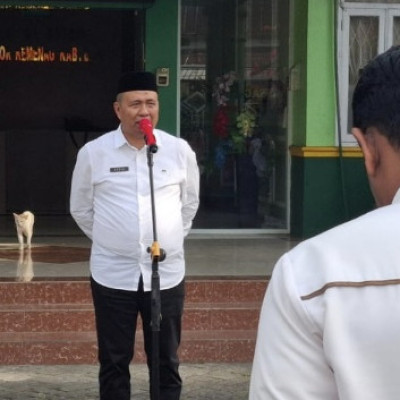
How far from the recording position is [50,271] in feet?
29.7

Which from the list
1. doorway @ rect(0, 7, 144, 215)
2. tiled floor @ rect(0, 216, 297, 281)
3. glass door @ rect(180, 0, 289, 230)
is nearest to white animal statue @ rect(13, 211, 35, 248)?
tiled floor @ rect(0, 216, 297, 281)

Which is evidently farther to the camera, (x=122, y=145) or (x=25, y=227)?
(x=25, y=227)

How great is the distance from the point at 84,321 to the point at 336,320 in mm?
6616

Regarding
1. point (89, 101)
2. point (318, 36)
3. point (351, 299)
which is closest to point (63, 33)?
point (89, 101)

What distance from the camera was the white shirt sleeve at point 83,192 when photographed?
5.34 metres

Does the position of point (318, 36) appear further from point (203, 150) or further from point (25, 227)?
point (25, 227)

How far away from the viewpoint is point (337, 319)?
1.54m

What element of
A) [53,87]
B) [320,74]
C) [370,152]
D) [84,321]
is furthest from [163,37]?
[370,152]

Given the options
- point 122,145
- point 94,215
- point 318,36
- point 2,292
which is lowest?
point 2,292

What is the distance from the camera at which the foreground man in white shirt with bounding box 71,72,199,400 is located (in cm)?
518

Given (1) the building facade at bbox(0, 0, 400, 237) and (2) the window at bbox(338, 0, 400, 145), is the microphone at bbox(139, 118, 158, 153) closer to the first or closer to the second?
(1) the building facade at bbox(0, 0, 400, 237)

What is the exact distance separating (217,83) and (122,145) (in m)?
6.43

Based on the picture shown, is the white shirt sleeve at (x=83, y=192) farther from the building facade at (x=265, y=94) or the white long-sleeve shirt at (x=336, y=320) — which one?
the building facade at (x=265, y=94)

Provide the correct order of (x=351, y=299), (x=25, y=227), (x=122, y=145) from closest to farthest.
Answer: (x=351, y=299), (x=122, y=145), (x=25, y=227)
